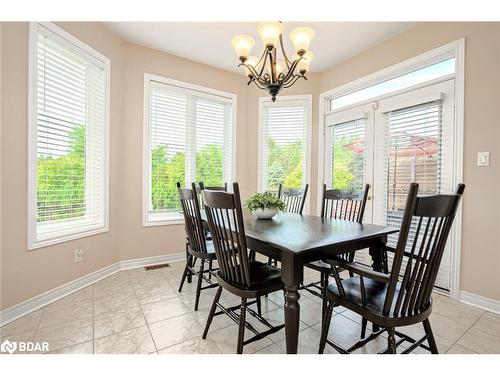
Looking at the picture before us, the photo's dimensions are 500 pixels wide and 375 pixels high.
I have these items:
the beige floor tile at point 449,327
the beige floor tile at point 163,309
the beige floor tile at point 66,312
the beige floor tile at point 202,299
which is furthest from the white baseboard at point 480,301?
the beige floor tile at point 66,312

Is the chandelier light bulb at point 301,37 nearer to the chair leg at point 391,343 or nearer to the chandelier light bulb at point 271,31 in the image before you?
the chandelier light bulb at point 271,31

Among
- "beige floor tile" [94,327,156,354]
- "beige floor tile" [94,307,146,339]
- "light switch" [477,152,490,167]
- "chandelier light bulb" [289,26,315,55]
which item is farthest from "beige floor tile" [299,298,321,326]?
"chandelier light bulb" [289,26,315,55]

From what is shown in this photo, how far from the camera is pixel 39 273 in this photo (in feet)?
7.20

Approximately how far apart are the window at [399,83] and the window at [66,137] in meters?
3.14

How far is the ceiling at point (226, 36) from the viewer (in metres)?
2.76

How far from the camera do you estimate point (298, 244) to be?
54.0 inches

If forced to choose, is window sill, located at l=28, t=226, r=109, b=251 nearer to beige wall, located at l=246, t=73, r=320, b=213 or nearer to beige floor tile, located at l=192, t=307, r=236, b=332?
beige floor tile, located at l=192, t=307, r=236, b=332

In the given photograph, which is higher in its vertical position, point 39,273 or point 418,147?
point 418,147

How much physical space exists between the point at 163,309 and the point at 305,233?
1456 millimetres

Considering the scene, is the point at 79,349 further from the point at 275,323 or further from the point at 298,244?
the point at 298,244

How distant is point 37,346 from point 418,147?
374 cm

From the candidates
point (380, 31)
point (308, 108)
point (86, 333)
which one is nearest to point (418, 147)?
point (380, 31)

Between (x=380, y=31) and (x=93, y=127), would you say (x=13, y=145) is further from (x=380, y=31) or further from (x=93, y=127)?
(x=380, y=31)

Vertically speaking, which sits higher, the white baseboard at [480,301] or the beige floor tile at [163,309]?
the white baseboard at [480,301]
